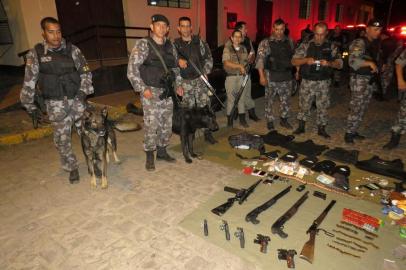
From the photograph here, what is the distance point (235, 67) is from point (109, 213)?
417cm

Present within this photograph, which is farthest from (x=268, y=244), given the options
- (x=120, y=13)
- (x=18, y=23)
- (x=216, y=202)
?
(x=120, y=13)

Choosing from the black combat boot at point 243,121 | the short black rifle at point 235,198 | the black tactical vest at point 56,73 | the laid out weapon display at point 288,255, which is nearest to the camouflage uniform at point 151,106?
the black tactical vest at point 56,73

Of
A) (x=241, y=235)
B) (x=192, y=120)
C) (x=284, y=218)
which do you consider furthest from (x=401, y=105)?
(x=241, y=235)

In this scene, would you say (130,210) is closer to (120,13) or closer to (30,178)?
(30,178)

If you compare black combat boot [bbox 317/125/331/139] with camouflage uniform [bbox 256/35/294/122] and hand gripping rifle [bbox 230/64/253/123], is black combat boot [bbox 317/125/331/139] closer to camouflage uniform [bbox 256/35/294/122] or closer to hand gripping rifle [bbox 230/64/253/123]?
camouflage uniform [bbox 256/35/294/122]

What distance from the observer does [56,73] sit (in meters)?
4.02

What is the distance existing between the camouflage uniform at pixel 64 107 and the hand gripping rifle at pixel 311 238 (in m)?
3.64

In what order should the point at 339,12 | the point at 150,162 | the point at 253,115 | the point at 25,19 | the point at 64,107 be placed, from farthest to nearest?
the point at 339,12, the point at 25,19, the point at 253,115, the point at 150,162, the point at 64,107

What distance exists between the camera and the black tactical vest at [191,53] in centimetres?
548

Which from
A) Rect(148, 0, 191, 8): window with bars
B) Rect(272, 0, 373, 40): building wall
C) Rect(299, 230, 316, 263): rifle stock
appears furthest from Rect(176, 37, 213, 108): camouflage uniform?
Rect(272, 0, 373, 40): building wall

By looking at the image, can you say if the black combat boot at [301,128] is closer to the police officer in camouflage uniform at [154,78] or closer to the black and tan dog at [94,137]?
the police officer in camouflage uniform at [154,78]

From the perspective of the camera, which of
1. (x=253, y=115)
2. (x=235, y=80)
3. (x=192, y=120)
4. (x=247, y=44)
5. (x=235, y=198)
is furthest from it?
(x=253, y=115)

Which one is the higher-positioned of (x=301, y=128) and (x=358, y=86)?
(x=358, y=86)

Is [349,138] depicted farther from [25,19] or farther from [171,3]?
[171,3]
